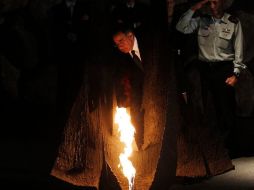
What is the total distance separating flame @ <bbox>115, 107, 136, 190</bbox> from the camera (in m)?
7.28

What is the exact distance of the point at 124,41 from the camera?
714 cm

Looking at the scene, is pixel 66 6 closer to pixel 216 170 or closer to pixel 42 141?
pixel 42 141

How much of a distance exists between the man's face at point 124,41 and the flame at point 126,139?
617 millimetres

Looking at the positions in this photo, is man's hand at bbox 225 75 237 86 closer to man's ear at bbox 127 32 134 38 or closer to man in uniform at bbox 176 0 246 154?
man in uniform at bbox 176 0 246 154

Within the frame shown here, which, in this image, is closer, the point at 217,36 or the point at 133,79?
the point at 133,79

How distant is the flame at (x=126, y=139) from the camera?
7.28 m

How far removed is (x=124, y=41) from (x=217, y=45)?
2.83 metres

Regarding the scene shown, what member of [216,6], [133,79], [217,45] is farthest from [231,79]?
[133,79]

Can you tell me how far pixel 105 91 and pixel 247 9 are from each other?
21.6 feet

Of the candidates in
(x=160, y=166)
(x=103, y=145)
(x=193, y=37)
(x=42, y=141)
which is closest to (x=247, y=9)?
(x=193, y=37)

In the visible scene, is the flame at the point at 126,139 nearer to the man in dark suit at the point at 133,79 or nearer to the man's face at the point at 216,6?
the man in dark suit at the point at 133,79

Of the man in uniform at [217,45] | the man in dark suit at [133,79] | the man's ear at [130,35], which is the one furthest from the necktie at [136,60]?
the man in uniform at [217,45]

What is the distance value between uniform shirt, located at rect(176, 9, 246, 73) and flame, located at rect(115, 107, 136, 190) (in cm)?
263

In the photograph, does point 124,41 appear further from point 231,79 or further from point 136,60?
point 231,79
